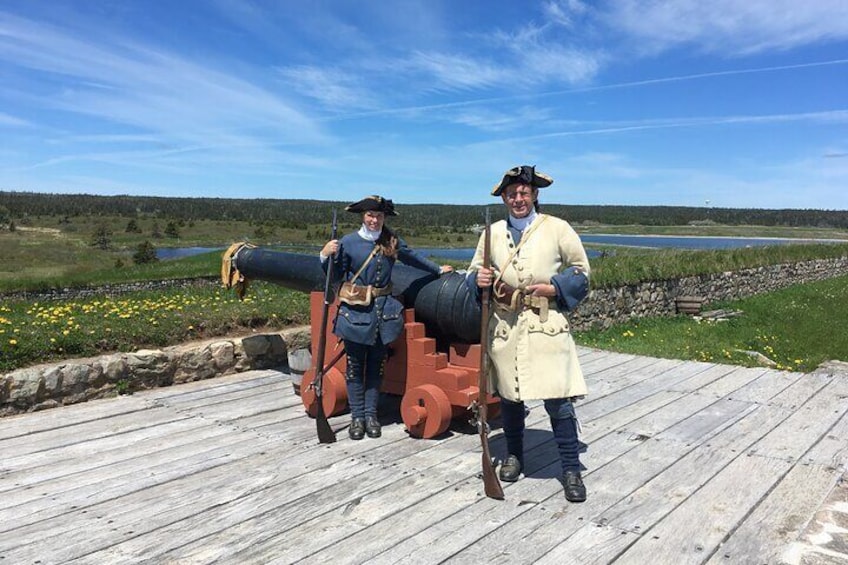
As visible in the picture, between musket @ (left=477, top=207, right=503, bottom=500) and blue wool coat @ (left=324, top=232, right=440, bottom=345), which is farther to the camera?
blue wool coat @ (left=324, top=232, right=440, bottom=345)

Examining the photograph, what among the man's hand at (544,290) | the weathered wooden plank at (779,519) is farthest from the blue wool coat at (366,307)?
the weathered wooden plank at (779,519)

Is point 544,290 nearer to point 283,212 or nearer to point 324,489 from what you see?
point 324,489

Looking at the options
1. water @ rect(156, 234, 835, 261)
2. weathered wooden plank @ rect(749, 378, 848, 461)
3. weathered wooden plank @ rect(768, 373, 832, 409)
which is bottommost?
water @ rect(156, 234, 835, 261)

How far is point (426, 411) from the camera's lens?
4.62 m

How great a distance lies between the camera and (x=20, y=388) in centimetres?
503

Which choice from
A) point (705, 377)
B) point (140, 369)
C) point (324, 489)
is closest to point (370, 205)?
point (324, 489)

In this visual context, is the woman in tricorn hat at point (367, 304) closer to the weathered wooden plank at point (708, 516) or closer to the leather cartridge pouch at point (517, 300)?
the leather cartridge pouch at point (517, 300)

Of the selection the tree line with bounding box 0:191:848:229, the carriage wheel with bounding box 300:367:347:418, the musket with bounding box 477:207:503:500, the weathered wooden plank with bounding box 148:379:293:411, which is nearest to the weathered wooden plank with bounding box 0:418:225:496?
the weathered wooden plank with bounding box 148:379:293:411

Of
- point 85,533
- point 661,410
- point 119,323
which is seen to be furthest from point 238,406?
point 661,410

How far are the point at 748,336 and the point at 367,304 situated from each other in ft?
30.2

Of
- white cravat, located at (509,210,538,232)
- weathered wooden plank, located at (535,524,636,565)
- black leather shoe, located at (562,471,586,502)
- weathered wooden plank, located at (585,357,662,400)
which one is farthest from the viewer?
weathered wooden plank, located at (585,357,662,400)

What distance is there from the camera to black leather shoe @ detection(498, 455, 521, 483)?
12.8ft

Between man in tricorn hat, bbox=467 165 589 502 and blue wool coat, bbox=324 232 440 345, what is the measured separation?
1064 millimetres

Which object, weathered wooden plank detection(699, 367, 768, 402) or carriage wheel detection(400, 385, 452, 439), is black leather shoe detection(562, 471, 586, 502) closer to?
carriage wheel detection(400, 385, 452, 439)
